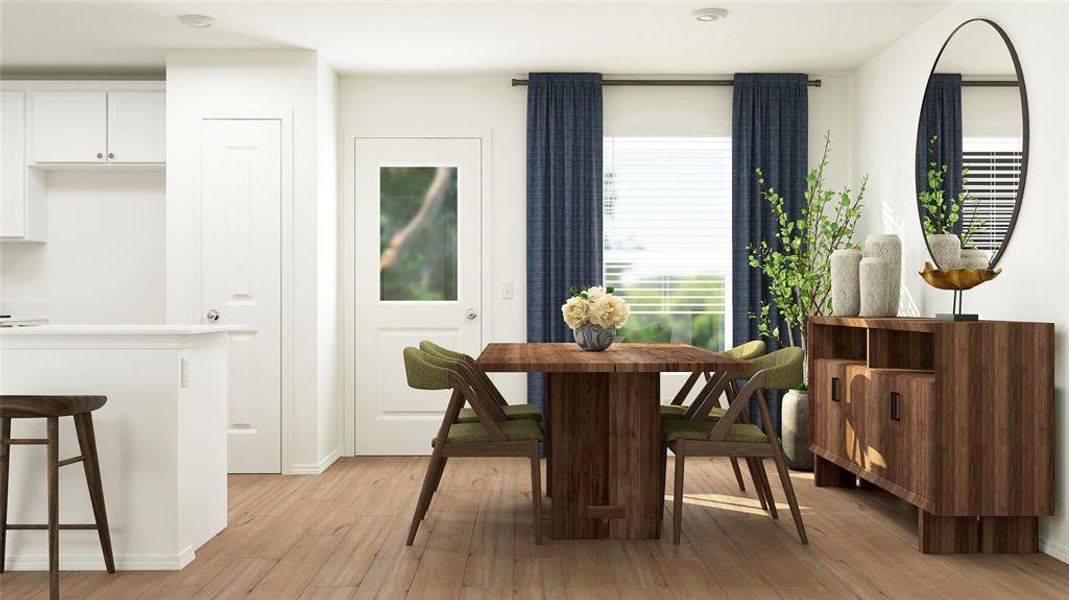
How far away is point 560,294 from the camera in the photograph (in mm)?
5719

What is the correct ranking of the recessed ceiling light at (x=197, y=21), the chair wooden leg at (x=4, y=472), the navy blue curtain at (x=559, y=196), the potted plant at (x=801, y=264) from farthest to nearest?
the navy blue curtain at (x=559, y=196) < the potted plant at (x=801, y=264) < the recessed ceiling light at (x=197, y=21) < the chair wooden leg at (x=4, y=472)

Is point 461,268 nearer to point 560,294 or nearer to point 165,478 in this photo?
point 560,294

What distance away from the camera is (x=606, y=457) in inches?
143

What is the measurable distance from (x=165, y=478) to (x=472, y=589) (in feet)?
4.03

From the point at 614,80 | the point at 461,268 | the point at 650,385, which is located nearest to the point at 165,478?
the point at 650,385

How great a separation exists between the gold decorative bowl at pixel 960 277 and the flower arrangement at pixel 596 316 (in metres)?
1.32

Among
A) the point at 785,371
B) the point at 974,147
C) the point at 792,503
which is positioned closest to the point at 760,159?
the point at 974,147

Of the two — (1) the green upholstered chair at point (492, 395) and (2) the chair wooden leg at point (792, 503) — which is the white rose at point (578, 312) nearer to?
(1) the green upholstered chair at point (492, 395)

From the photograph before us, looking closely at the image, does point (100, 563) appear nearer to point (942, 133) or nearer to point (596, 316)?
point (596, 316)

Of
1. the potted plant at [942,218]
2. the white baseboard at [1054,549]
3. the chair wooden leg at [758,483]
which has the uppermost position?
the potted plant at [942,218]

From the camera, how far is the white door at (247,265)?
17.2 ft

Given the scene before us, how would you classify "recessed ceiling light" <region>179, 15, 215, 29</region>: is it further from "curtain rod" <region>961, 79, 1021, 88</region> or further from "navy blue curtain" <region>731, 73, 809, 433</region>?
"curtain rod" <region>961, 79, 1021, 88</region>

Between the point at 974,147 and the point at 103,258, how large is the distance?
5210 mm

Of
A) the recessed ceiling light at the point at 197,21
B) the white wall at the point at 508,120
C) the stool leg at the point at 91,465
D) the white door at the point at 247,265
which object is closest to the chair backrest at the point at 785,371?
the white wall at the point at 508,120
